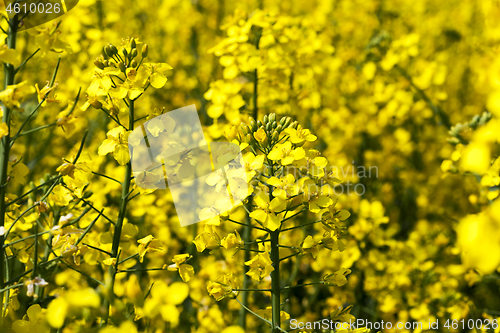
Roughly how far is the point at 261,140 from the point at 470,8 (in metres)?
7.76

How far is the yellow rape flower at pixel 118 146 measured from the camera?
1616 mm

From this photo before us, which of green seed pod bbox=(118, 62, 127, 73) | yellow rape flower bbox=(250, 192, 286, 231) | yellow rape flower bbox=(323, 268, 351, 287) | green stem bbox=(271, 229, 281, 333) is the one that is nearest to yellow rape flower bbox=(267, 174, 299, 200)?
yellow rape flower bbox=(250, 192, 286, 231)

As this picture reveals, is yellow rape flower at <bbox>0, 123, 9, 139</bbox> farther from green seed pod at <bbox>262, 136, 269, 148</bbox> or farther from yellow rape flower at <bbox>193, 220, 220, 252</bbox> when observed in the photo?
green seed pod at <bbox>262, 136, 269, 148</bbox>

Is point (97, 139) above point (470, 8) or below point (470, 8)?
below

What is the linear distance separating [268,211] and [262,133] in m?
0.37

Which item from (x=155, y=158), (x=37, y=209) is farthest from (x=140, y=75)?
(x=37, y=209)

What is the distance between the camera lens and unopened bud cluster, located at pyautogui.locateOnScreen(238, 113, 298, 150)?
5.67ft

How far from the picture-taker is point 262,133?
171cm

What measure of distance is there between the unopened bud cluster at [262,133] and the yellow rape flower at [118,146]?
21.8 inches

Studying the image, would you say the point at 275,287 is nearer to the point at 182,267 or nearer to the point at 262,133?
the point at 182,267

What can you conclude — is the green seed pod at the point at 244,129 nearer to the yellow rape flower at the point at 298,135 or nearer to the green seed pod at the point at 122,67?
the yellow rape flower at the point at 298,135

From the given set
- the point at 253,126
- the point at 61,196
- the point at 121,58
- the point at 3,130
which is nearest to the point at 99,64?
the point at 121,58

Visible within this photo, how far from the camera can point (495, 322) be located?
2.42m

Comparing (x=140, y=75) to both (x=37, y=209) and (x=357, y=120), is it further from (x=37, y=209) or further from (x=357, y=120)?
(x=357, y=120)
